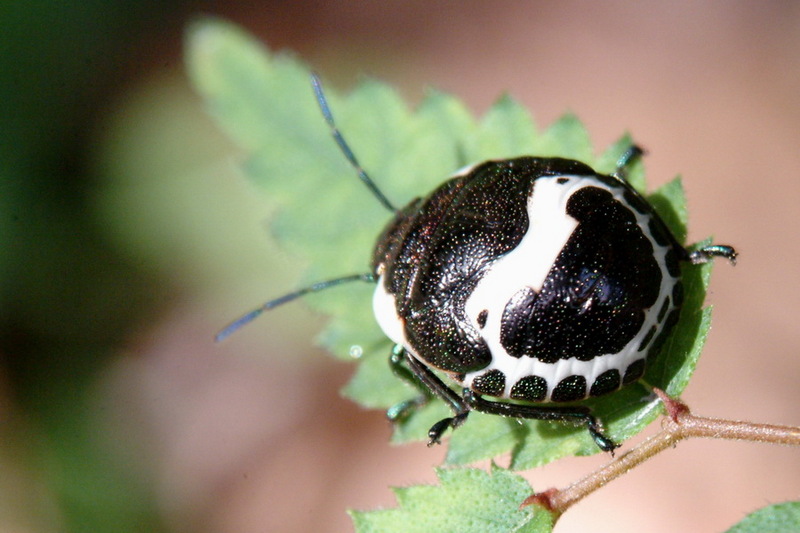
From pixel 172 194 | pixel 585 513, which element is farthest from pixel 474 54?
pixel 585 513

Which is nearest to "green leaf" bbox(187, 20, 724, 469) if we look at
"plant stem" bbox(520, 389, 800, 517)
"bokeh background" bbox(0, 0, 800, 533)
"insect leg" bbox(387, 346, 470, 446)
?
"insect leg" bbox(387, 346, 470, 446)

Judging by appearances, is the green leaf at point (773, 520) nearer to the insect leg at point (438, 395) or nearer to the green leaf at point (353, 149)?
the insect leg at point (438, 395)

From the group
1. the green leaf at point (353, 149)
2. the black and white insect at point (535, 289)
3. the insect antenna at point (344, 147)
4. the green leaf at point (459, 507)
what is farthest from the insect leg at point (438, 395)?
the insect antenna at point (344, 147)

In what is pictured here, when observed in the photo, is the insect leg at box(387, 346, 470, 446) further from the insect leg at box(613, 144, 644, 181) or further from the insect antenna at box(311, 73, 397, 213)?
the insect leg at box(613, 144, 644, 181)

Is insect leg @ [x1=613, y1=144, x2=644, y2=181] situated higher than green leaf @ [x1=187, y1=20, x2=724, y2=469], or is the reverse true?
insect leg @ [x1=613, y1=144, x2=644, y2=181]

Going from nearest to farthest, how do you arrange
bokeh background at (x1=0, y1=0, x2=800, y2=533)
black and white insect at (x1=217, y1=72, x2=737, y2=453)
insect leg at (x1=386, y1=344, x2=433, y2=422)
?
black and white insect at (x1=217, y1=72, x2=737, y2=453), insect leg at (x1=386, y1=344, x2=433, y2=422), bokeh background at (x1=0, y1=0, x2=800, y2=533)

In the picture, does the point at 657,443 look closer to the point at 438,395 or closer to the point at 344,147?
the point at 438,395
